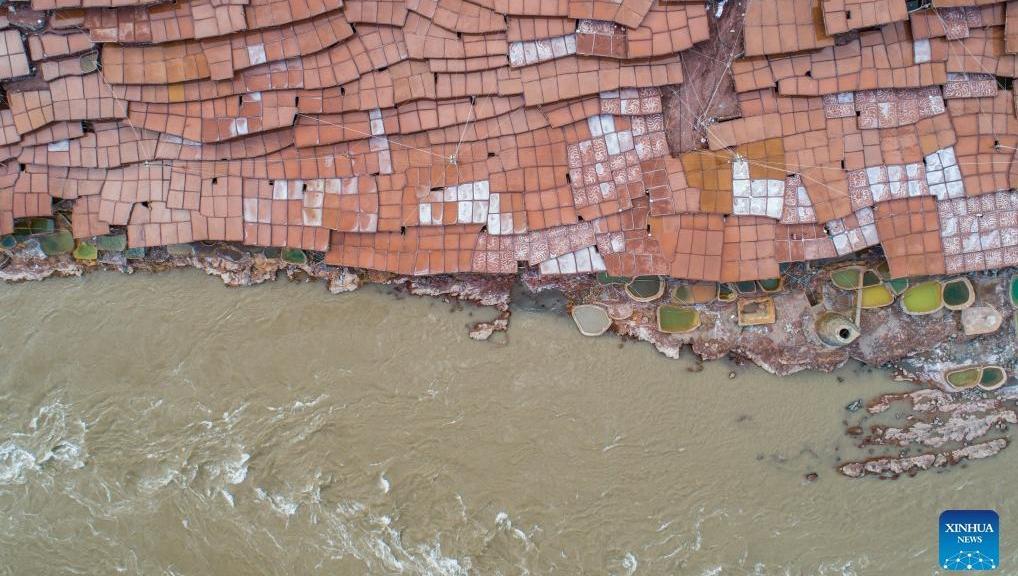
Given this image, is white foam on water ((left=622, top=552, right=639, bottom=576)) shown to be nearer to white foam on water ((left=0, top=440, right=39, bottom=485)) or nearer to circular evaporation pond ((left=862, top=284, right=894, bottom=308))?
circular evaporation pond ((left=862, top=284, right=894, bottom=308))

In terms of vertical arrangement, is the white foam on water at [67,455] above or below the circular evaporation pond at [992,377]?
below

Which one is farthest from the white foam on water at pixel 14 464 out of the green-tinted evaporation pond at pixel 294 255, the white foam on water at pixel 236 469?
the green-tinted evaporation pond at pixel 294 255

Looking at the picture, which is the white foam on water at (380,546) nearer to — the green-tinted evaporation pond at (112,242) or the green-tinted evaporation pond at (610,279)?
the green-tinted evaporation pond at (610,279)

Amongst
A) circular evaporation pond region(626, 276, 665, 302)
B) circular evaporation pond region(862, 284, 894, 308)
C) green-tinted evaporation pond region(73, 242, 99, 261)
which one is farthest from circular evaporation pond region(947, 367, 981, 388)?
green-tinted evaporation pond region(73, 242, 99, 261)

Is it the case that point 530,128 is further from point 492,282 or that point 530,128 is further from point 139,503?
point 139,503

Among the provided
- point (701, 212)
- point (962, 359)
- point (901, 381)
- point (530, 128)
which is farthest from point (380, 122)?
point (962, 359)

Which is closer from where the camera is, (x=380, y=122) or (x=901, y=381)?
(x=380, y=122)
